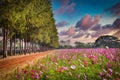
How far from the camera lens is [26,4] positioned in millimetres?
27016

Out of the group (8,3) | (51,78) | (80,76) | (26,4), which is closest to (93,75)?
(80,76)

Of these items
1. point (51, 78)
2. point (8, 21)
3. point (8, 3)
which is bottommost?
point (51, 78)

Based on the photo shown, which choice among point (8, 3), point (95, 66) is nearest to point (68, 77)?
point (95, 66)

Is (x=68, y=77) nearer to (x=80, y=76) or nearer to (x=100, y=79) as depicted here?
(x=80, y=76)

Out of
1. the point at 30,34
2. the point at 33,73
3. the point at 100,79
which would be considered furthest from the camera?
the point at 30,34

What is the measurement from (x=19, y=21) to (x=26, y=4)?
216 cm

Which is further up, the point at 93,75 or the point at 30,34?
the point at 30,34

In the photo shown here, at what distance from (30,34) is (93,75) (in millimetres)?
41118

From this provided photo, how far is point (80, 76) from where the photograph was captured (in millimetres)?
6715

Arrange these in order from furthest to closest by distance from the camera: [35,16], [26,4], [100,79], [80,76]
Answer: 1. [35,16]
2. [26,4]
3. [80,76]
4. [100,79]

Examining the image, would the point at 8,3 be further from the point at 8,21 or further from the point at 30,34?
the point at 30,34

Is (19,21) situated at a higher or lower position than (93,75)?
higher

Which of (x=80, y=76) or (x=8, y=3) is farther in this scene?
(x=8, y=3)

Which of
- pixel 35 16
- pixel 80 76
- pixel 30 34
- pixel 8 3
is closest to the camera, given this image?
pixel 80 76
